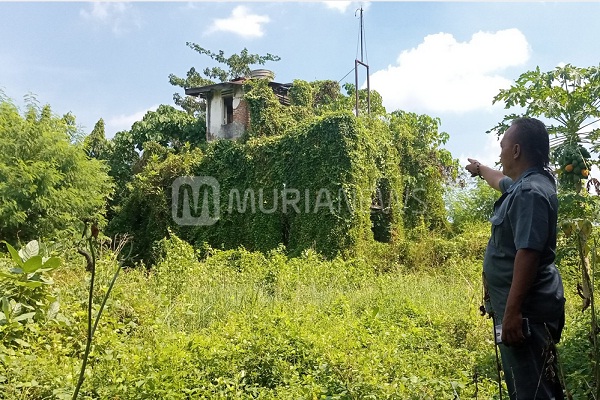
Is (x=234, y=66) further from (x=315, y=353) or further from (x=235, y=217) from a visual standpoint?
(x=315, y=353)

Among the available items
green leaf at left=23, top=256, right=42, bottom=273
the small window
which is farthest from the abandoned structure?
green leaf at left=23, top=256, right=42, bottom=273

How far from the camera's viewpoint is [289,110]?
17719 millimetres

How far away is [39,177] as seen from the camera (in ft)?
35.2

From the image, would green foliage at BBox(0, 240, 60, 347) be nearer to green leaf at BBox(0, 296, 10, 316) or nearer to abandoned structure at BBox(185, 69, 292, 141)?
green leaf at BBox(0, 296, 10, 316)

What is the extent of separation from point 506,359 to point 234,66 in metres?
30.0

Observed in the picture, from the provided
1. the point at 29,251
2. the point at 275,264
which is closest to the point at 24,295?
the point at 29,251

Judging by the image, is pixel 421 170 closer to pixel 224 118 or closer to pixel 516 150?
pixel 224 118

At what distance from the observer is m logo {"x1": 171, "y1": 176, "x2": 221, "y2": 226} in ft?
52.2

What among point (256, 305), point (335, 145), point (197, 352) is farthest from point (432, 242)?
point (197, 352)

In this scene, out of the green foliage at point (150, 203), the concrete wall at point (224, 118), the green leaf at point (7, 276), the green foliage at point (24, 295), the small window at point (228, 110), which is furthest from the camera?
the small window at point (228, 110)

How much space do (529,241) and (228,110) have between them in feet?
59.1

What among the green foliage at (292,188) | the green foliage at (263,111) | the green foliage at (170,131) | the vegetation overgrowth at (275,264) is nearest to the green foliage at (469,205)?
the vegetation overgrowth at (275,264)

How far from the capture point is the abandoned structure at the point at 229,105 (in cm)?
1848

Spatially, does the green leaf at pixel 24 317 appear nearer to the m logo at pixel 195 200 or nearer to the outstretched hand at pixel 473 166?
the outstretched hand at pixel 473 166
